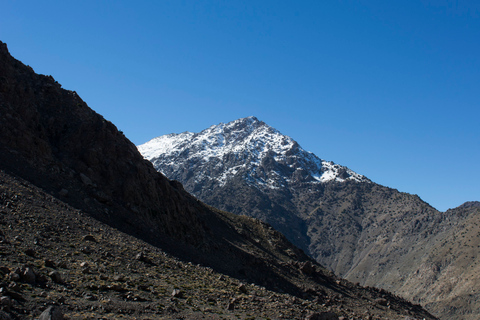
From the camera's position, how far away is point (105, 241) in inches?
1109

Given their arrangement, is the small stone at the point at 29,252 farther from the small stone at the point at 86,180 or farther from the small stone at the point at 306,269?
the small stone at the point at 306,269

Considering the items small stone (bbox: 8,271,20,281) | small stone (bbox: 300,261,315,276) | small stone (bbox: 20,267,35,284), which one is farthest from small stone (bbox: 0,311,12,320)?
small stone (bbox: 300,261,315,276)

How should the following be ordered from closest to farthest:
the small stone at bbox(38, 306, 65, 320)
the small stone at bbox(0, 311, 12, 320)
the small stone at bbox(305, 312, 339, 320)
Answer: the small stone at bbox(0, 311, 12, 320) → the small stone at bbox(38, 306, 65, 320) → the small stone at bbox(305, 312, 339, 320)

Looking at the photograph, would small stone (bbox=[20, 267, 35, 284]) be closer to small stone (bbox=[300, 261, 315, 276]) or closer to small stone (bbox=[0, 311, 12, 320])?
small stone (bbox=[0, 311, 12, 320])

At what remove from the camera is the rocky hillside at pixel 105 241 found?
1888 centimetres

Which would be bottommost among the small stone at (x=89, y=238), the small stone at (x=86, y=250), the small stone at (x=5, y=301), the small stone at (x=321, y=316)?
the small stone at (x=5, y=301)

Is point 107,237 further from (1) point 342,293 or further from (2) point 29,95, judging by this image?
(1) point 342,293

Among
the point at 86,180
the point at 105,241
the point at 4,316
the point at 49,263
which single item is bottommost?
the point at 4,316

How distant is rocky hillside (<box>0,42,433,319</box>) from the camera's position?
1888cm

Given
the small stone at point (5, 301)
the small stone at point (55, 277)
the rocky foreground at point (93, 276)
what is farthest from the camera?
the small stone at point (55, 277)

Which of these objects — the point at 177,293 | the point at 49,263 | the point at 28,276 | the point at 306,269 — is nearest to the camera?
the point at 28,276

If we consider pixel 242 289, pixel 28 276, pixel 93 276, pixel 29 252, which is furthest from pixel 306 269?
pixel 28 276

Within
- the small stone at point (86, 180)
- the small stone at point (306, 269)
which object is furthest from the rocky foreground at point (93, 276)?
the small stone at point (306, 269)

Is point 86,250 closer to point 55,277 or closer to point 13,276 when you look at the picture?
point 55,277
